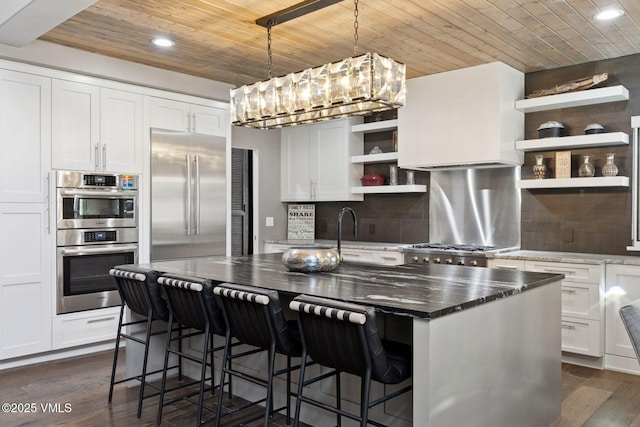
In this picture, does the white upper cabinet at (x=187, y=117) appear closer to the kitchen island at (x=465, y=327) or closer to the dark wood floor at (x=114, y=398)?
the kitchen island at (x=465, y=327)

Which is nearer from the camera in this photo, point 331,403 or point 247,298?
point 247,298

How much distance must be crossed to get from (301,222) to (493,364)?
4484mm

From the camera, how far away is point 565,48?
421 cm

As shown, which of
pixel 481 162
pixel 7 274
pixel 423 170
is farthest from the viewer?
pixel 423 170

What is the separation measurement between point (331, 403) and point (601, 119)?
11.5ft

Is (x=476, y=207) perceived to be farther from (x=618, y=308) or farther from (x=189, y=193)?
(x=189, y=193)

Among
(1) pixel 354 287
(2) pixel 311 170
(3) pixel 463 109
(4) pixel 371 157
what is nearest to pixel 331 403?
(1) pixel 354 287

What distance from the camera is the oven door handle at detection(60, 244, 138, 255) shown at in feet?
14.4

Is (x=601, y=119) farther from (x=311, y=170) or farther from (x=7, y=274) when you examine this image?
(x=7, y=274)

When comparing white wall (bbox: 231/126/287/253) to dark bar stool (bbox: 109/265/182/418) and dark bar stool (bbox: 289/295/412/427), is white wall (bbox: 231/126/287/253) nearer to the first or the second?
dark bar stool (bbox: 109/265/182/418)

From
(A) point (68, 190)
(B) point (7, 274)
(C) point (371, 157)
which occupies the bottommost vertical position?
(B) point (7, 274)

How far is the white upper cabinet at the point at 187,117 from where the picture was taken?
196 inches

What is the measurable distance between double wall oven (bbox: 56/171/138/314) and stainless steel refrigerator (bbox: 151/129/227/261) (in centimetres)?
26

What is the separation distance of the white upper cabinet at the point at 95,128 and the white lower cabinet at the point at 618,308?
4219mm
